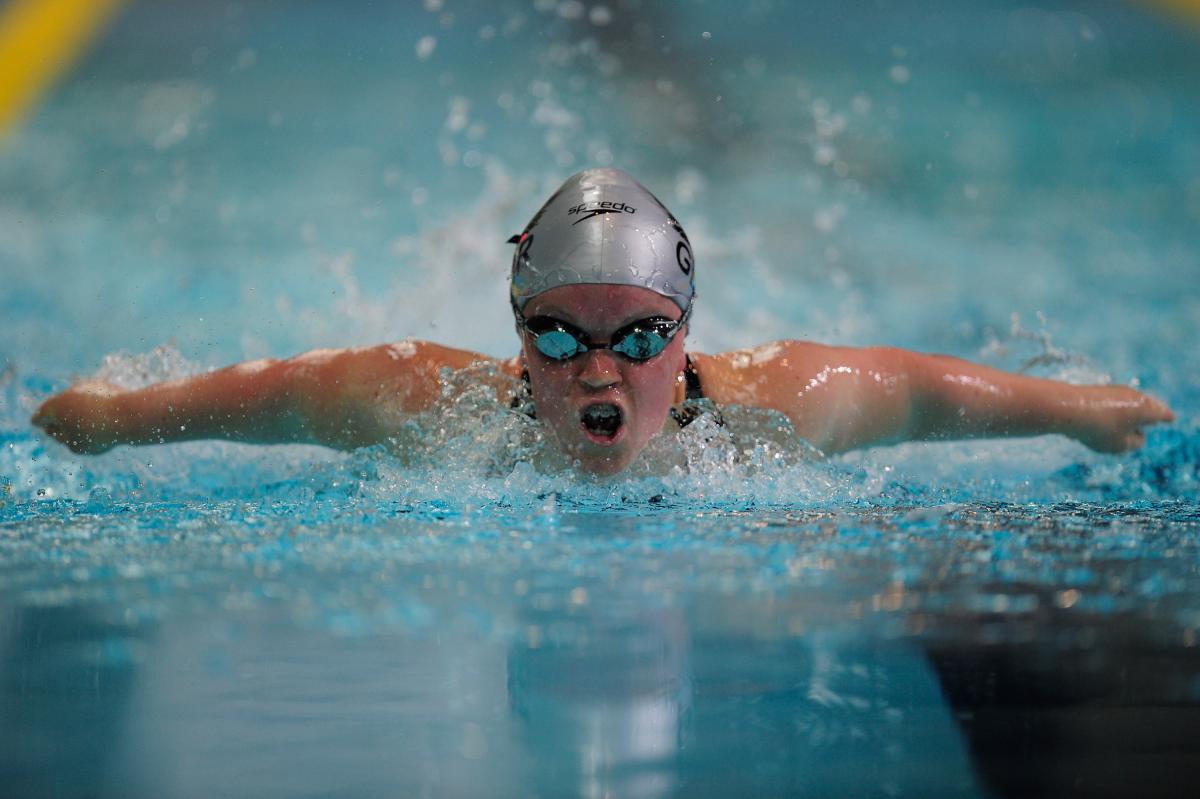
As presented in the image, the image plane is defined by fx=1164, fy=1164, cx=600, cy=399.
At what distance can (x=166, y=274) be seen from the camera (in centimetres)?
625

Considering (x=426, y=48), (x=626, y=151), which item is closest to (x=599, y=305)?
(x=626, y=151)

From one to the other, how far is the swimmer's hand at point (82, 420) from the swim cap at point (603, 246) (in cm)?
106

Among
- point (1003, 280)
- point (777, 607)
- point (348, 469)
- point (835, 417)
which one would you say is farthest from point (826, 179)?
point (777, 607)

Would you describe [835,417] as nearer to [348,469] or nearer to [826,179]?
[348,469]

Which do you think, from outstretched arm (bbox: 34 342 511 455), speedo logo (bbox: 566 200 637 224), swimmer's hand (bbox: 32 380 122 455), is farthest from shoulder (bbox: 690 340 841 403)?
swimmer's hand (bbox: 32 380 122 455)

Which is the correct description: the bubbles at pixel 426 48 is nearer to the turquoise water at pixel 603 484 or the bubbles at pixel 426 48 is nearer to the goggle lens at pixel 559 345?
the turquoise water at pixel 603 484

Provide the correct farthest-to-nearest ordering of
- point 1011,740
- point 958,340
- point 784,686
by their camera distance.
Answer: point 958,340 → point 784,686 → point 1011,740

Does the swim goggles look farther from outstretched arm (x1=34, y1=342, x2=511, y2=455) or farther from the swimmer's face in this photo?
outstretched arm (x1=34, y1=342, x2=511, y2=455)

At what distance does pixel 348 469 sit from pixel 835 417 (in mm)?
1241

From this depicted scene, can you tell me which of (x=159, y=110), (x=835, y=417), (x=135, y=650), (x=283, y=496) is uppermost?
(x=159, y=110)

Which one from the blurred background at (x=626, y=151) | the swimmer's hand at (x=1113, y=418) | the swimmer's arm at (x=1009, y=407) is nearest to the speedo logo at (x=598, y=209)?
the swimmer's arm at (x=1009, y=407)

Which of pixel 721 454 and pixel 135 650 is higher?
pixel 721 454

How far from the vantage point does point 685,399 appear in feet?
9.44

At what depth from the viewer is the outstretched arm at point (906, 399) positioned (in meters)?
2.98
